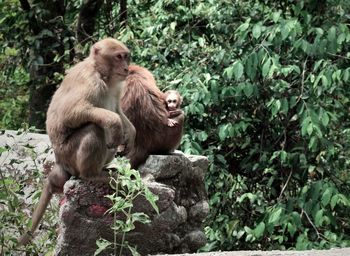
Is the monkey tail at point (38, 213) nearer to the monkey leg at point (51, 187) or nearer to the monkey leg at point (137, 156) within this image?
the monkey leg at point (51, 187)

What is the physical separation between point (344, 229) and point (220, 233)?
4.50 feet

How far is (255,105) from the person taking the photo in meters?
9.17

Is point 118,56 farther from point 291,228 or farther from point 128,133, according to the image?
point 291,228

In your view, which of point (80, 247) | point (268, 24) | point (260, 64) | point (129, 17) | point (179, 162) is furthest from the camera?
point (129, 17)

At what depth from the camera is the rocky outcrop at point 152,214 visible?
19.3 ft

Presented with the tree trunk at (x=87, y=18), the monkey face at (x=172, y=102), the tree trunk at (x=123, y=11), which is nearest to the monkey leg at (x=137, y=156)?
the monkey face at (x=172, y=102)

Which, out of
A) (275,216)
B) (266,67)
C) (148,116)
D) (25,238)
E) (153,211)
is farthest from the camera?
(275,216)

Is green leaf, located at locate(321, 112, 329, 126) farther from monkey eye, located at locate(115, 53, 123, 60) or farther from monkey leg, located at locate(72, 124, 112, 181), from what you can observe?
monkey leg, located at locate(72, 124, 112, 181)

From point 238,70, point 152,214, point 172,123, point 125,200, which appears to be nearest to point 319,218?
point 238,70

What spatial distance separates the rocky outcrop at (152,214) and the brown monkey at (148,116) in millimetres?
314

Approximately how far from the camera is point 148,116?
7.14 metres

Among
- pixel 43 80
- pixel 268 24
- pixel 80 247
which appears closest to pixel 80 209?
pixel 80 247

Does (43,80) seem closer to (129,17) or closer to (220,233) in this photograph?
(129,17)

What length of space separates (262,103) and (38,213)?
371 centimetres
